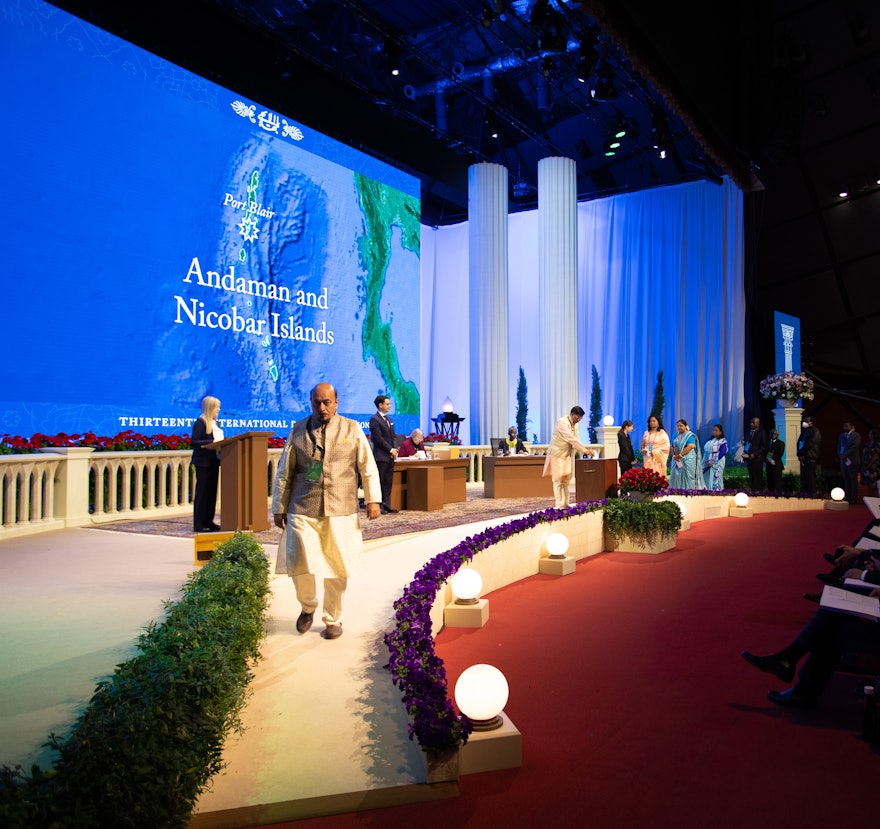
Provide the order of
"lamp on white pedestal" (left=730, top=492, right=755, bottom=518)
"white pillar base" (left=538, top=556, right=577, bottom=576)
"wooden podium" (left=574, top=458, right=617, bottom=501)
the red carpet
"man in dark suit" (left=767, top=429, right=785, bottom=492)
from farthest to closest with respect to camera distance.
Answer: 1. "man in dark suit" (left=767, top=429, right=785, bottom=492)
2. "lamp on white pedestal" (left=730, top=492, right=755, bottom=518)
3. "wooden podium" (left=574, top=458, right=617, bottom=501)
4. "white pillar base" (left=538, top=556, right=577, bottom=576)
5. the red carpet

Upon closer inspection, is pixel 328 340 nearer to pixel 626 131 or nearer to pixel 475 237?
pixel 475 237

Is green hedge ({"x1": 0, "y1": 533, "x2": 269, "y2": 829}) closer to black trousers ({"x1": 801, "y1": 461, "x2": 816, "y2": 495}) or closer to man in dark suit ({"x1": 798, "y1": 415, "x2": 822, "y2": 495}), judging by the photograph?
man in dark suit ({"x1": 798, "y1": 415, "x2": 822, "y2": 495})

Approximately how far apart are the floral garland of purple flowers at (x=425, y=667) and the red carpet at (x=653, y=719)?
0.23 m

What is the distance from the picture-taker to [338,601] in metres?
4.54

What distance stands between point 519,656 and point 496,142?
1724 centimetres

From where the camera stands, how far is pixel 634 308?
2078cm

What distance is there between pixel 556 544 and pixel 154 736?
5.68 meters

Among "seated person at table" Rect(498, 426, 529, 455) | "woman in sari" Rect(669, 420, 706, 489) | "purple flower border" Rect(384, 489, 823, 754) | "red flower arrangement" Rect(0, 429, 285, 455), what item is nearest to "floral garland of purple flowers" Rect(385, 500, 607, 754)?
"purple flower border" Rect(384, 489, 823, 754)

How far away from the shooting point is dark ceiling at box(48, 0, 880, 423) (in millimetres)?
6260

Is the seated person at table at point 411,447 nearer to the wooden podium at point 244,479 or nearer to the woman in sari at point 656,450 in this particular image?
the woman in sari at point 656,450

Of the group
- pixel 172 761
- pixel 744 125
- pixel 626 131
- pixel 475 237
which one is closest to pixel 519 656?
pixel 172 761

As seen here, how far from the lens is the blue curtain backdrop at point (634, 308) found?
1962cm

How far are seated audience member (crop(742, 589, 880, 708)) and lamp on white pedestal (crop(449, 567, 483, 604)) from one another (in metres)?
2.07

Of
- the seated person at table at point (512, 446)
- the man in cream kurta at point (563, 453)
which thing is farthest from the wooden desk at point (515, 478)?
the man in cream kurta at point (563, 453)
